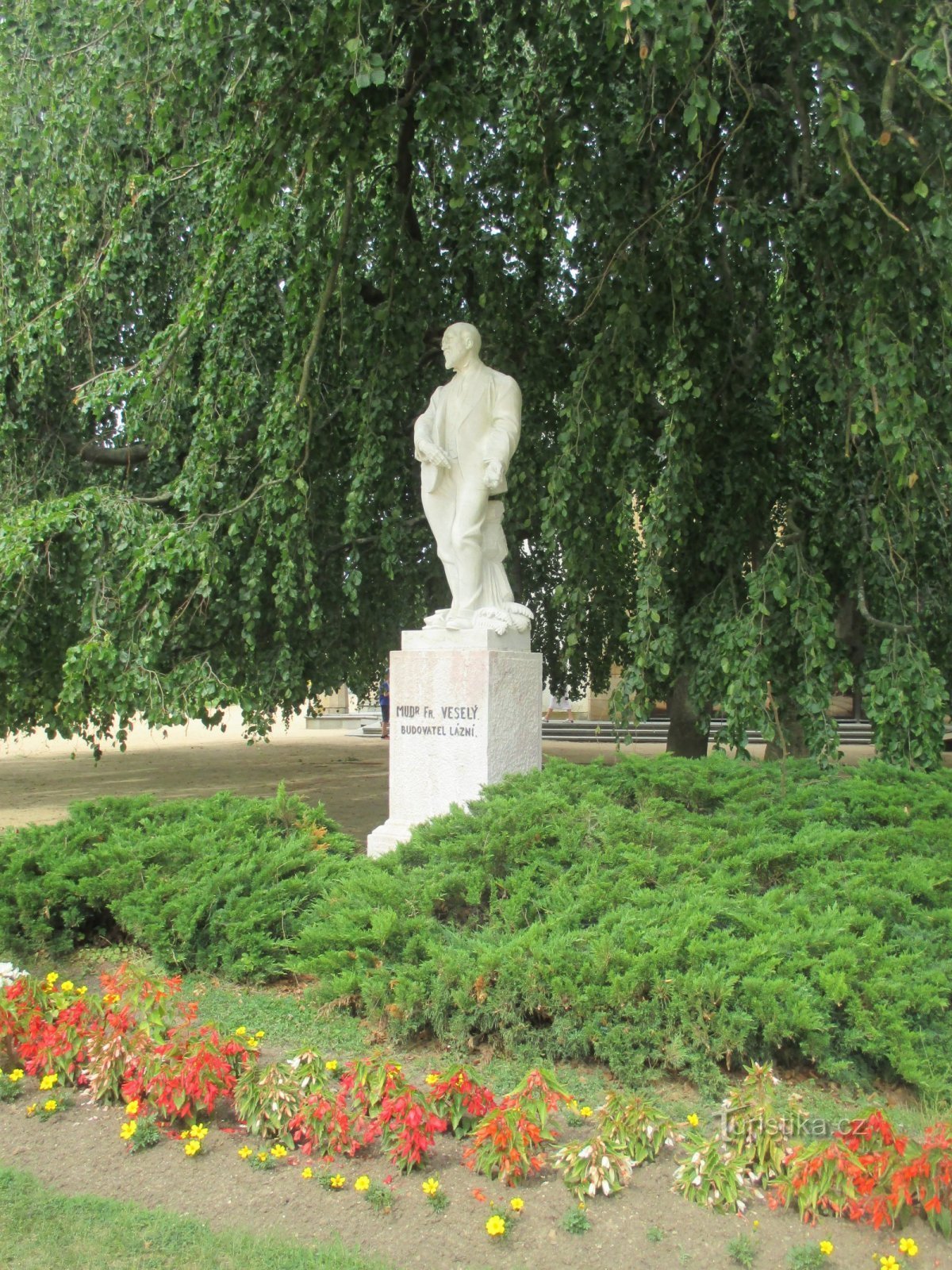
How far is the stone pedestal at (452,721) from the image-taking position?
6297 millimetres

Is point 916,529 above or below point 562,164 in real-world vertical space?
below

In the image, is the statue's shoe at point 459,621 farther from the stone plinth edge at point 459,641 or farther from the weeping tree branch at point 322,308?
the weeping tree branch at point 322,308

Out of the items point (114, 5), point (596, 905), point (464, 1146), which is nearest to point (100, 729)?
point (114, 5)

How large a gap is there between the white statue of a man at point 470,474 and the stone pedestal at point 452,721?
0.76ft

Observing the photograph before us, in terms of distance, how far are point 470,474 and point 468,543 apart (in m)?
0.42

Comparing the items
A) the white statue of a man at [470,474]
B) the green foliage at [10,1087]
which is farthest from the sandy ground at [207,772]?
the green foliage at [10,1087]

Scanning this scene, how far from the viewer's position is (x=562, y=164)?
738 cm

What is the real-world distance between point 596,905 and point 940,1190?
1.79 m

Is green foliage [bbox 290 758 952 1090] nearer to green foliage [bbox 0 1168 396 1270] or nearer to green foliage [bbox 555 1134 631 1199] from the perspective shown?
green foliage [bbox 555 1134 631 1199]

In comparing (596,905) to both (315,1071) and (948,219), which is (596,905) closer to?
(315,1071)

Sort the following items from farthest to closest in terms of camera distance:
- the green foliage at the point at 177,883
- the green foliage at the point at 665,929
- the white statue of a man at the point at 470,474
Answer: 1. the white statue of a man at the point at 470,474
2. the green foliage at the point at 177,883
3. the green foliage at the point at 665,929

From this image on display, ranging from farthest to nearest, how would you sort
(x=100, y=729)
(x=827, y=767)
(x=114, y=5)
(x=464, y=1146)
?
(x=100, y=729)
(x=114, y=5)
(x=827, y=767)
(x=464, y=1146)

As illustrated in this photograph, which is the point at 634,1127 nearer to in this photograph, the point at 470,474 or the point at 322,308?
the point at 470,474

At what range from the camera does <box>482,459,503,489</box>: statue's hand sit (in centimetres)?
666
